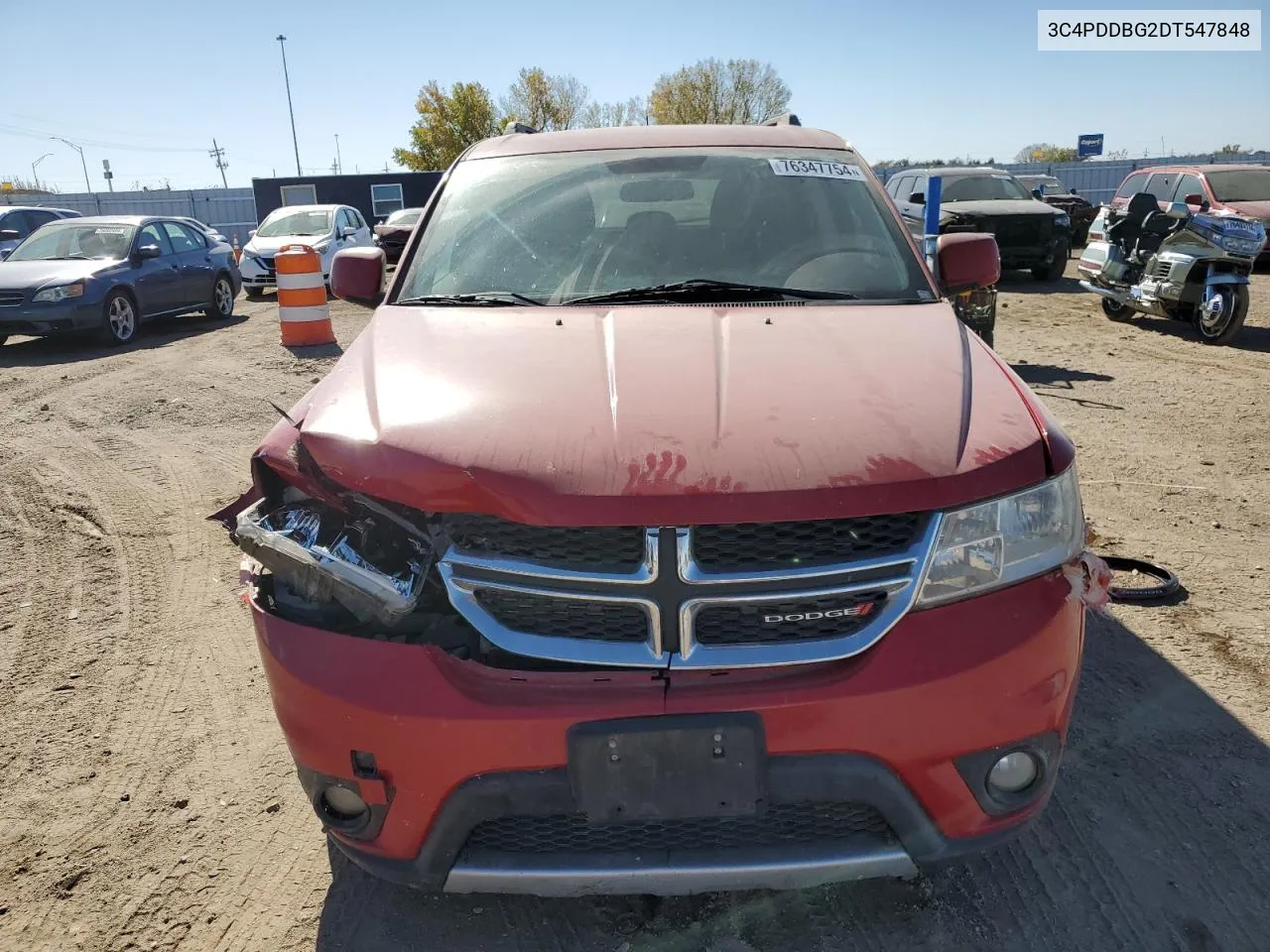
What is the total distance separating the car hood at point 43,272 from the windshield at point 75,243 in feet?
0.96

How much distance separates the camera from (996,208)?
1527cm

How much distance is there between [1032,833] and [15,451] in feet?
23.0

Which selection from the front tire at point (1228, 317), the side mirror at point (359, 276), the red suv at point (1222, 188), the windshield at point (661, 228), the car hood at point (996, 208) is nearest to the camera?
the windshield at point (661, 228)

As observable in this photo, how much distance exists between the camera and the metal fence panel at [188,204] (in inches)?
1543

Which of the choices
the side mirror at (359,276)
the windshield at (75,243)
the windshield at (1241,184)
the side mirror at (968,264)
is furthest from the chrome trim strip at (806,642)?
the windshield at (1241,184)

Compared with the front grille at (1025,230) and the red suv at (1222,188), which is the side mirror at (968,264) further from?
the red suv at (1222,188)

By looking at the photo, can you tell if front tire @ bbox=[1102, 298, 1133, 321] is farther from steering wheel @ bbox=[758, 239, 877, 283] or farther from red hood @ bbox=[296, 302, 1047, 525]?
red hood @ bbox=[296, 302, 1047, 525]

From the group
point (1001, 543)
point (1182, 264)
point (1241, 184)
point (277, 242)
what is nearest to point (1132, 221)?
point (1182, 264)

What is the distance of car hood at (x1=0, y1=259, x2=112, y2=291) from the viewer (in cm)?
1085

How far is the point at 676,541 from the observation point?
1.87 metres

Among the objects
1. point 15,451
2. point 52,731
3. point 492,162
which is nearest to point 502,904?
point 52,731

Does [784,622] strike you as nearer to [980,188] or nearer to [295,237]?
[980,188]

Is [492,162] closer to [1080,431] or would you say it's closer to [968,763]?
[968,763]

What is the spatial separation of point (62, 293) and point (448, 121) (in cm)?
4954
